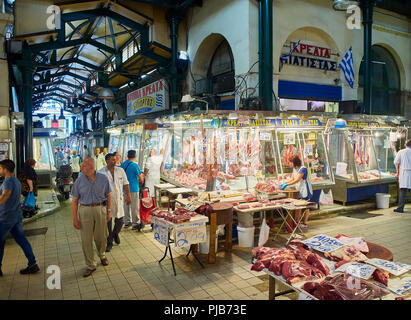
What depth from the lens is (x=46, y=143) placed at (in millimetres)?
15945

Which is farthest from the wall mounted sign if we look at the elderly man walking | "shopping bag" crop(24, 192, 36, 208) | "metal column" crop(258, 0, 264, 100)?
"shopping bag" crop(24, 192, 36, 208)

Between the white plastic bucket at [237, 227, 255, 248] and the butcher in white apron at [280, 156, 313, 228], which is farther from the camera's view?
the butcher in white apron at [280, 156, 313, 228]

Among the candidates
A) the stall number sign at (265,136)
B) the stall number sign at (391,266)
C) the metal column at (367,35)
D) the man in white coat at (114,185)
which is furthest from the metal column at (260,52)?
the stall number sign at (391,266)

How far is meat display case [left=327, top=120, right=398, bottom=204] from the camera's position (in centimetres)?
1021

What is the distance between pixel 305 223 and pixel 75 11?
35.4 feet

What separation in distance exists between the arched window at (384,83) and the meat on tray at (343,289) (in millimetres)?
12299

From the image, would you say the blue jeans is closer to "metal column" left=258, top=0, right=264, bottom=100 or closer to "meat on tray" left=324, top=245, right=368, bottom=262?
"meat on tray" left=324, top=245, right=368, bottom=262

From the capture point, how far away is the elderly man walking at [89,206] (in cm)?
535

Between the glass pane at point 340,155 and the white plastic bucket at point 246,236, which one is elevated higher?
the glass pane at point 340,155

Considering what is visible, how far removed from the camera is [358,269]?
357 cm

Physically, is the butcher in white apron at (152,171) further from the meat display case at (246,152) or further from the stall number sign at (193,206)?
the stall number sign at (193,206)

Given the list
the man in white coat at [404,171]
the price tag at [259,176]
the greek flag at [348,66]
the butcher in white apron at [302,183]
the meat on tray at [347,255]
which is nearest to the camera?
the meat on tray at [347,255]

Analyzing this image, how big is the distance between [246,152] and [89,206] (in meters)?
4.94

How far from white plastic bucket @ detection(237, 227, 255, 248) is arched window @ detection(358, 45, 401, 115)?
10.2m
